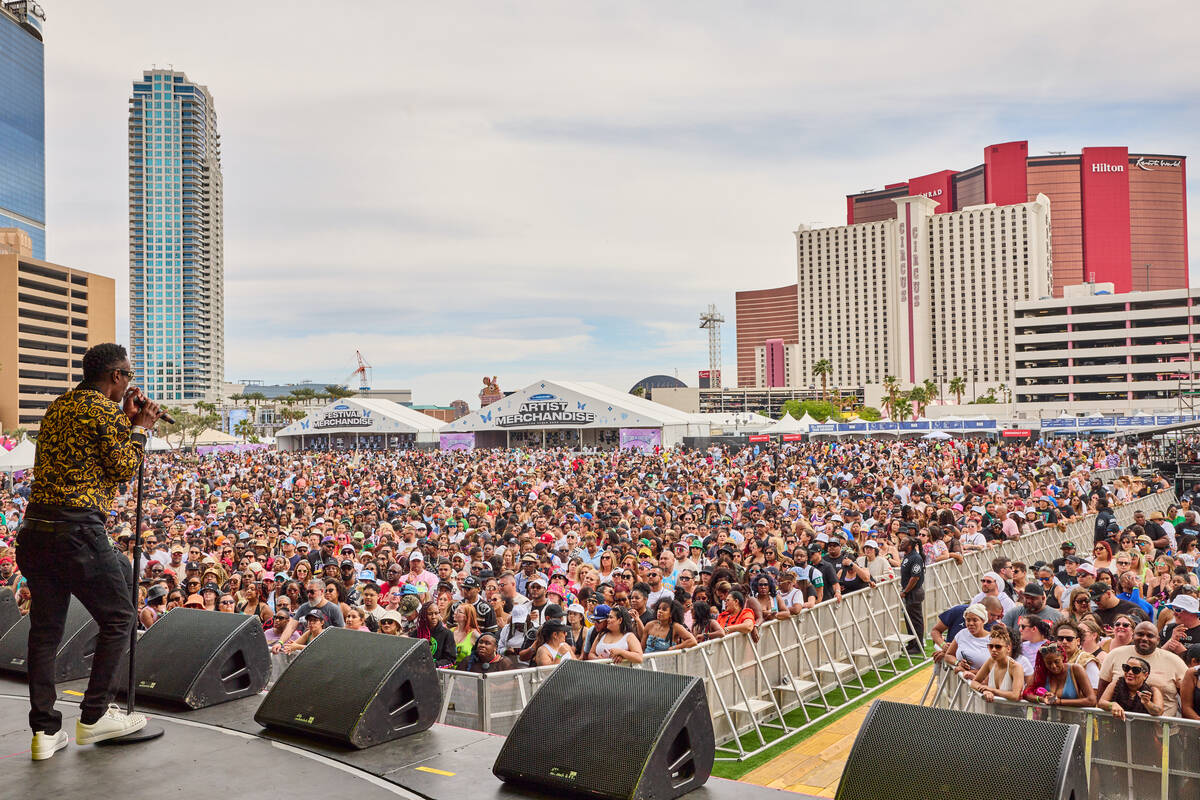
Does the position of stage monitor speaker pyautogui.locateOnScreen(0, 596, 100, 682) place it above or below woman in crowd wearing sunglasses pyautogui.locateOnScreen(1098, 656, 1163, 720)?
above

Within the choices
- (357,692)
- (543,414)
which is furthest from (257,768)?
(543,414)

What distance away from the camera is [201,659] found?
4.68 m

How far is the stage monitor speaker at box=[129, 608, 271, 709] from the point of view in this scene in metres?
4.62

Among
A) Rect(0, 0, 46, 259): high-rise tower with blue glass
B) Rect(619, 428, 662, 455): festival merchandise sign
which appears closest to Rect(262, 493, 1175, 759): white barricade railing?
Rect(619, 428, 662, 455): festival merchandise sign

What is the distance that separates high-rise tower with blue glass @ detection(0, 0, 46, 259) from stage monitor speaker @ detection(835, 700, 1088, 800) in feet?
643

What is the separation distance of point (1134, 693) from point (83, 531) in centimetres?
576

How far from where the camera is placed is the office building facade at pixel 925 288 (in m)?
162

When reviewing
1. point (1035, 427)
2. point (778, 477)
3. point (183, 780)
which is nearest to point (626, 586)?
point (183, 780)

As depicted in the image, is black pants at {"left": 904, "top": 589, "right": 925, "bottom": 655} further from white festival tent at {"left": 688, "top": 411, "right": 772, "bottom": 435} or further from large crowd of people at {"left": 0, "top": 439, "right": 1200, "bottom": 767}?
white festival tent at {"left": 688, "top": 411, "right": 772, "bottom": 435}

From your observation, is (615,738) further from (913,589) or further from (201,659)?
(913,589)

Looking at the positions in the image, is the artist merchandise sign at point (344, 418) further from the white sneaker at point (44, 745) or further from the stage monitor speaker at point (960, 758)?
the stage monitor speaker at point (960, 758)

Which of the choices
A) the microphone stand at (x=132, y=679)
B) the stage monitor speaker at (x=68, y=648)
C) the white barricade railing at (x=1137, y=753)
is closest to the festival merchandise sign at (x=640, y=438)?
the white barricade railing at (x=1137, y=753)

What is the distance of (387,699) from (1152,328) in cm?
10290

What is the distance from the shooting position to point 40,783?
3.53 m
